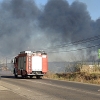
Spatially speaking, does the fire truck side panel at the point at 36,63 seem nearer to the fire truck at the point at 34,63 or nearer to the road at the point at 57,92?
the fire truck at the point at 34,63

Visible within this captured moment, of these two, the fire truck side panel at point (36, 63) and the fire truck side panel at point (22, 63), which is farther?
the fire truck side panel at point (22, 63)

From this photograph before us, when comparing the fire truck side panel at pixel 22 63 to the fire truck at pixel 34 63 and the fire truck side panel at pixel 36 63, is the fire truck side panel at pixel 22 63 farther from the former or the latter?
the fire truck side panel at pixel 36 63

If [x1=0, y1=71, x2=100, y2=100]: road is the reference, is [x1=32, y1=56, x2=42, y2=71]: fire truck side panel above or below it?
above

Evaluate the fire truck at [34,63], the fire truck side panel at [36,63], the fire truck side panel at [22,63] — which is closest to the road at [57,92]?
the fire truck at [34,63]

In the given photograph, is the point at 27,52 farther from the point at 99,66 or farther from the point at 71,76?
the point at 99,66

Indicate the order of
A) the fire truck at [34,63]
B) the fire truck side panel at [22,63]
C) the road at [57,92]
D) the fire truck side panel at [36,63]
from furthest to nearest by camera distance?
the fire truck side panel at [22,63]
the fire truck side panel at [36,63]
the fire truck at [34,63]
the road at [57,92]

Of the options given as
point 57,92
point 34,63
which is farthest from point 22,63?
point 57,92

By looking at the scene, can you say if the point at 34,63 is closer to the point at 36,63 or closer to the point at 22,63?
the point at 36,63

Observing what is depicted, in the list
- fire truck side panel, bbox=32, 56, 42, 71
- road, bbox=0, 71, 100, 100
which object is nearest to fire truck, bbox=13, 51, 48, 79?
fire truck side panel, bbox=32, 56, 42, 71

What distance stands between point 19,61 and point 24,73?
2.81 meters

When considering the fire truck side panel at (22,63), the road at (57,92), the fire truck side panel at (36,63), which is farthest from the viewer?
the fire truck side panel at (22,63)

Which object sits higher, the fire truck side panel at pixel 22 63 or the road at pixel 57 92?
the fire truck side panel at pixel 22 63

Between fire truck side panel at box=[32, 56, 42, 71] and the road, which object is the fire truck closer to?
fire truck side panel at box=[32, 56, 42, 71]

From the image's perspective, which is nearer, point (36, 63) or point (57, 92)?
point (57, 92)
